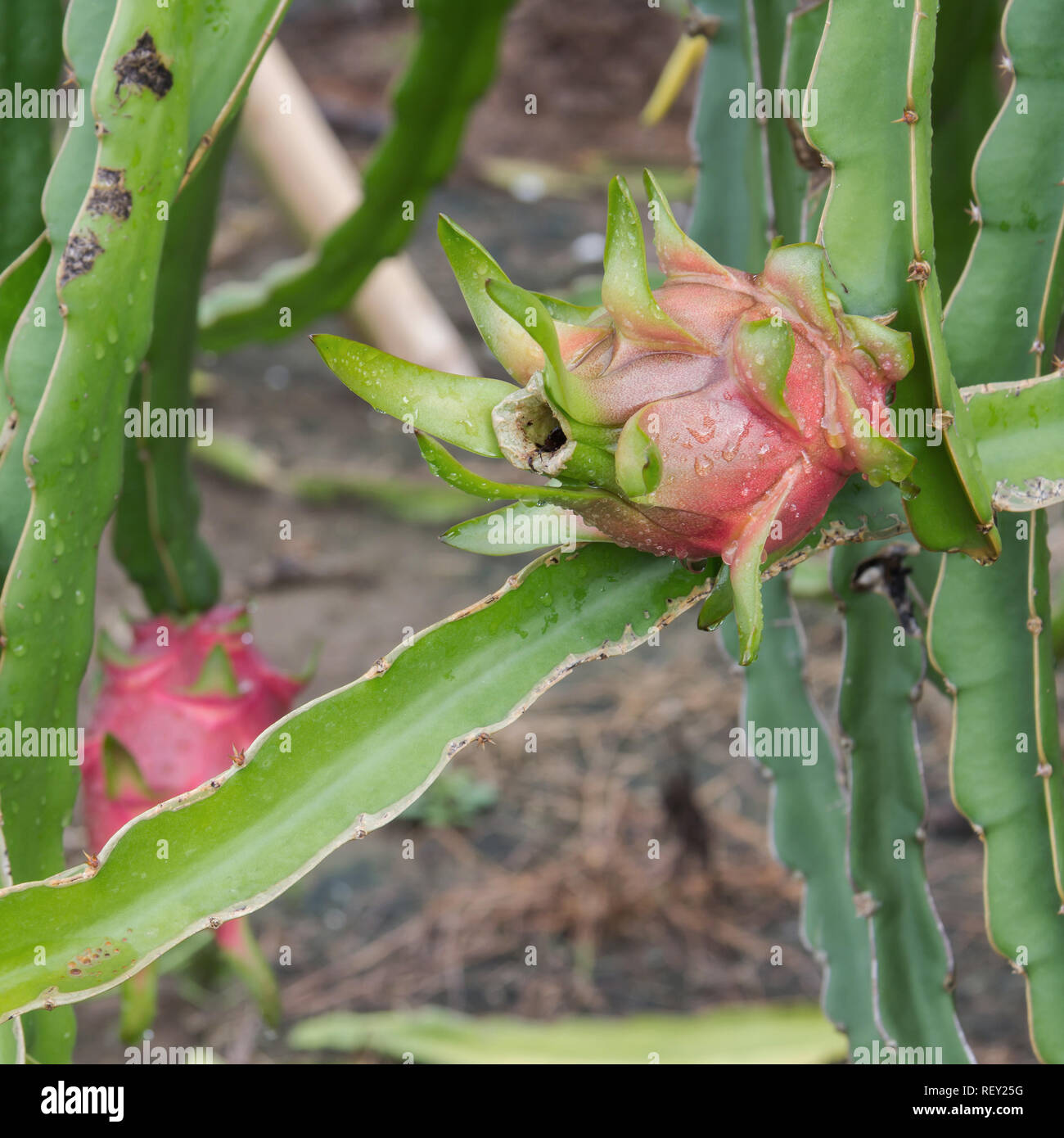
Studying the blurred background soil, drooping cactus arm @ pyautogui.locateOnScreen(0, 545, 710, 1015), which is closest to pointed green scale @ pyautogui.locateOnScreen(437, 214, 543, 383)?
drooping cactus arm @ pyautogui.locateOnScreen(0, 545, 710, 1015)

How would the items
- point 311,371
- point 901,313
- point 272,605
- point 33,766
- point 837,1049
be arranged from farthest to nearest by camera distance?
1. point 311,371
2. point 272,605
3. point 837,1049
4. point 33,766
5. point 901,313

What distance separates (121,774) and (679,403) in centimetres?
61

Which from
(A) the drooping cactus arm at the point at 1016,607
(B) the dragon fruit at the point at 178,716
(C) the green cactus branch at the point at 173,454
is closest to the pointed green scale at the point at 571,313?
(A) the drooping cactus arm at the point at 1016,607

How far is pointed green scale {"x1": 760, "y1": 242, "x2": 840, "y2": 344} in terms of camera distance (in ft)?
1.63

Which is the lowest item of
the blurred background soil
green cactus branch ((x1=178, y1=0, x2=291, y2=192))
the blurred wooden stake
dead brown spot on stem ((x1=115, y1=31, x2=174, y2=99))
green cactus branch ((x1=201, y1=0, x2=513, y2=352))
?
the blurred background soil

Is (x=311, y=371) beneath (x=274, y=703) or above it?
above

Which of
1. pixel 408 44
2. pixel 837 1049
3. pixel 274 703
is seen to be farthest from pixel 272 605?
Result: pixel 408 44

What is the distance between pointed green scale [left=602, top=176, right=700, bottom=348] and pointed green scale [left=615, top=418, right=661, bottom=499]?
0.05 metres

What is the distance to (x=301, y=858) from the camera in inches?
20.7

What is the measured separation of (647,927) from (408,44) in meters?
3.89

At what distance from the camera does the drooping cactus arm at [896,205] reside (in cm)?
50

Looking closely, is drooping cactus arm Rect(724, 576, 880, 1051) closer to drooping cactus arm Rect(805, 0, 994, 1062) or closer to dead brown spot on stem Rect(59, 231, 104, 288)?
drooping cactus arm Rect(805, 0, 994, 1062)

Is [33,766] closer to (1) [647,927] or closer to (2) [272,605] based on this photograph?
(1) [647,927]
